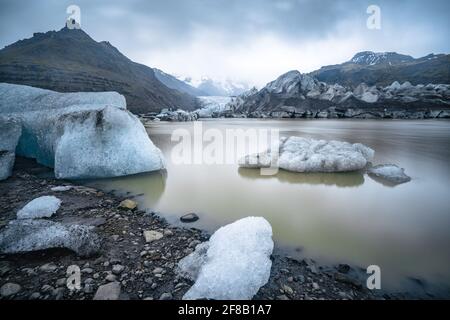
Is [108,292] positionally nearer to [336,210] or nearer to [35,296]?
[35,296]

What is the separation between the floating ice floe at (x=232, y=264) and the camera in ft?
7.20

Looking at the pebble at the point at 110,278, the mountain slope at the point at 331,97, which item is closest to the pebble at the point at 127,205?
the pebble at the point at 110,278

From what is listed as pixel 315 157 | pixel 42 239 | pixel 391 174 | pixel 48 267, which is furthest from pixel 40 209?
pixel 391 174

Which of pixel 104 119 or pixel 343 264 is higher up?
pixel 104 119

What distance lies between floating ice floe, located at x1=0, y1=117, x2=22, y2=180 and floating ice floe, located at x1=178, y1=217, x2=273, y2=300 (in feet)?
19.8

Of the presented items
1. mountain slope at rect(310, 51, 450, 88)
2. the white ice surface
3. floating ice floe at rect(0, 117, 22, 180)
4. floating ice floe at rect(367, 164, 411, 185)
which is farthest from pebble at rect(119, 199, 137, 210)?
mountain slope at rect(310, 51, 450, 88)

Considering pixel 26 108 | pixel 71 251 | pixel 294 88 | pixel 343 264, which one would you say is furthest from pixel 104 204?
pixel 294 88

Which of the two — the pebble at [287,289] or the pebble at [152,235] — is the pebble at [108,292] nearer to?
the pebble at [152,235]

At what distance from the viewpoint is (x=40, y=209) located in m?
3.82

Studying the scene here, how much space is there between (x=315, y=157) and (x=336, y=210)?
9.60 feet

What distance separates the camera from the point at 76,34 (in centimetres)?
10906

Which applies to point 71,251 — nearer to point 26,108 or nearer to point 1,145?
point 1,145

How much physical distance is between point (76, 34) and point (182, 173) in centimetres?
13723
